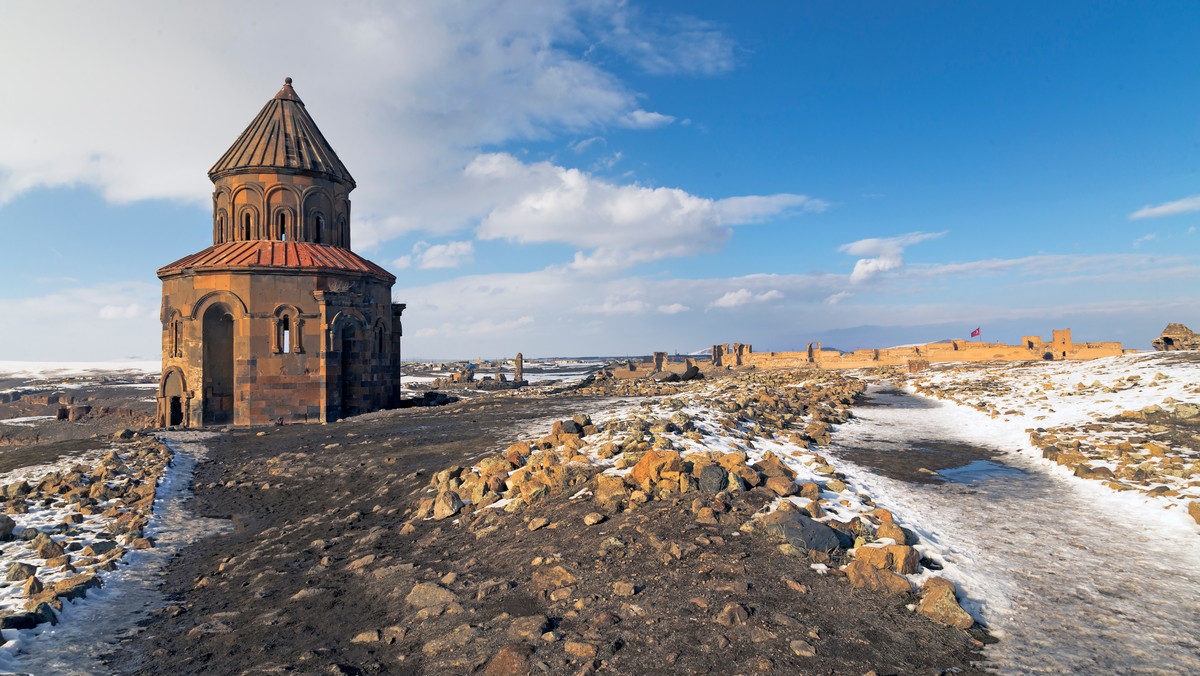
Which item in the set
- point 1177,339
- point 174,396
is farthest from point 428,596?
point 1177,339

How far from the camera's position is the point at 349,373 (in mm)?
19344

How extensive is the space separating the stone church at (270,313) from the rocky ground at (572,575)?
32.9 feet

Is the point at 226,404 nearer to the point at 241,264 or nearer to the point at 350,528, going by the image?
the point at 241,264

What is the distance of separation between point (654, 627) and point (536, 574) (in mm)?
1276

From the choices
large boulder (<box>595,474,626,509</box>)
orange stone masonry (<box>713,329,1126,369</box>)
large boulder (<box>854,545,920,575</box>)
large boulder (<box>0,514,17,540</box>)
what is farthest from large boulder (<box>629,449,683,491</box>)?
orange stone masonry (<box>713,329,1126,369</box>)

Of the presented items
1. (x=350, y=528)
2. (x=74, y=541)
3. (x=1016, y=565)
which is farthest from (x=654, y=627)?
(x=74, y=541)

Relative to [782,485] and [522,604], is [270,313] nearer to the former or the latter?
[522,604]

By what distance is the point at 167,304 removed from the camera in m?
19.2

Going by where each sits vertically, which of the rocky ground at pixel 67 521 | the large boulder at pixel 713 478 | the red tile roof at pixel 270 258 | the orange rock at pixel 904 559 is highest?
the red tile roof at pixel 270 258

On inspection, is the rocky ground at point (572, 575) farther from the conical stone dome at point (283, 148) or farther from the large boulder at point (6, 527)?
the conical stone dome at point (283, 148)

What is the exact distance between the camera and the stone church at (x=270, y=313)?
59.1ft

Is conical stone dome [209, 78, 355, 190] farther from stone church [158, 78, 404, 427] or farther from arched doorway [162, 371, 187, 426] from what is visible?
arched doorway [162, 371, 187, 426]

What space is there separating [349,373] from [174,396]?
5.64 metres

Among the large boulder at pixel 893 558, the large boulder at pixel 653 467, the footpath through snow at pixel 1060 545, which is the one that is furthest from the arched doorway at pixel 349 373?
the large boulder at pixel 893 558
